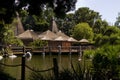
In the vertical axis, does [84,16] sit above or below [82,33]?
above

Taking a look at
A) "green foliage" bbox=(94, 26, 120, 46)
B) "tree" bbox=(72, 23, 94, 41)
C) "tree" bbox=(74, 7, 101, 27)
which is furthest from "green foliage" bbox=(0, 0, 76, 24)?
"tree" bbox=(74, 7, 101, 27)

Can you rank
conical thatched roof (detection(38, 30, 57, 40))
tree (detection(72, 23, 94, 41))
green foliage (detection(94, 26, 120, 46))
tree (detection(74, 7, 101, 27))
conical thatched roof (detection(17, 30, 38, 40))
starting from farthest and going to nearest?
tree (detection(74, 7, 101, 27)), tree (detection(72, 23, 94, 41)), conical thatched roof (detection(17, 30, 38, 40)), conical thatched roof (detection(38, 30, 57, 40)), green foliage (detection(94, 26, 120, 46))

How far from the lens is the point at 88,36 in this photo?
2724 inches

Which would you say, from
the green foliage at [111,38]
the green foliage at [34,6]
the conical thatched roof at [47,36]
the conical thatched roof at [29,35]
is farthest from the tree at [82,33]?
the green foliage at [34,6]

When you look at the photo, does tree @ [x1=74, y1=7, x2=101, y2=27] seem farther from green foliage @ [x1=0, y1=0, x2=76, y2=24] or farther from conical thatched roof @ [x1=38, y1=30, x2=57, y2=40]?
green foliage @ [x1=0, y1=0, x2=76, y2=24]

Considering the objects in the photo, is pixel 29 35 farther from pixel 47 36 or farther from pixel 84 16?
pixel 84 16

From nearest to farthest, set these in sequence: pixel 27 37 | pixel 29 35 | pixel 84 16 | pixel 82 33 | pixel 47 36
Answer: pixel 47 36 < pixel 27 37 < pixel 29 35 < pixel 82 33 < pixel 84 16

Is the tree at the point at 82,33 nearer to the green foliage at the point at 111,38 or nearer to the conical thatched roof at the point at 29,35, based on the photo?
the conical thatched roof at the point at 29,35

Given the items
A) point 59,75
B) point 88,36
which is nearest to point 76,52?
point 88,36

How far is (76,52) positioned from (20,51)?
9863 millimetres

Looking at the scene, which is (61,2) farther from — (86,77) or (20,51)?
(20,51)

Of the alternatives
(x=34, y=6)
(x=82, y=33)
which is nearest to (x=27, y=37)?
(x=82, y=33)

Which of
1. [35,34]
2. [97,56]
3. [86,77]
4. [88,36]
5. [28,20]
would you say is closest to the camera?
[86,77]

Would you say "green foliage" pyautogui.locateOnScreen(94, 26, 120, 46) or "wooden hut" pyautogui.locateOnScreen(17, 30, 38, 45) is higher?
"wooden hut" pyautogui.locateOnScreen(17, 30, 38, 45)
